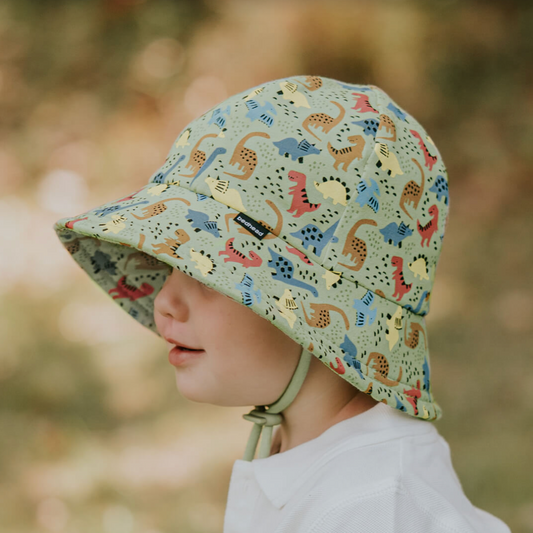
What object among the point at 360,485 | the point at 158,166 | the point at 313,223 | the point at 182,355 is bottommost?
the point at 360,485

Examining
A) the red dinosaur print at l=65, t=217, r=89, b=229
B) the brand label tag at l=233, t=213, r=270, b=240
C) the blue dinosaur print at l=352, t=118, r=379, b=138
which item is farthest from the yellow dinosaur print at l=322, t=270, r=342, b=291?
the red dinosaur print at l=65, t=217, r=89, b=229

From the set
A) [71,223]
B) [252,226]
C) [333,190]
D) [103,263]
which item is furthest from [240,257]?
[103,263]

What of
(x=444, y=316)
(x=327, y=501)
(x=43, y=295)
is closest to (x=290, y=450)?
(x=327, y=501)

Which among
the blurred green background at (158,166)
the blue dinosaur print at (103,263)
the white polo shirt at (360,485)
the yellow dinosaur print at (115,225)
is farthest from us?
the blurred green background at (158,166)

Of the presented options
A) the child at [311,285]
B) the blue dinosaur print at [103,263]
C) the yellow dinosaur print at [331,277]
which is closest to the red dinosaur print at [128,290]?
the blue dinosaur print at [103,263]

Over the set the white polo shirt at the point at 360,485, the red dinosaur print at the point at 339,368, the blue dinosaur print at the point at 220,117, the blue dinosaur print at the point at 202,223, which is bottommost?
the white polo shirt at the point at 360,485

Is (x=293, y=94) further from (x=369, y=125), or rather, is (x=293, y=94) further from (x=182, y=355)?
(x=182, y=355)

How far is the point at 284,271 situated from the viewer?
87 cm

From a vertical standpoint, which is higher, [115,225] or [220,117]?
[220,117]

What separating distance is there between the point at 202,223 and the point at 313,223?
0.16m

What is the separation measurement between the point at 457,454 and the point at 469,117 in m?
1.30

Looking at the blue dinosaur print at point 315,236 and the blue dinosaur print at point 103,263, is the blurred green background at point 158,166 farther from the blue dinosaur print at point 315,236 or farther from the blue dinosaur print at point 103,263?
the blue dinosaur print at point 315,236

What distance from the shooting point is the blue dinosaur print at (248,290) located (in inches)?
32.1

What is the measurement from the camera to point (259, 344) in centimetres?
94
